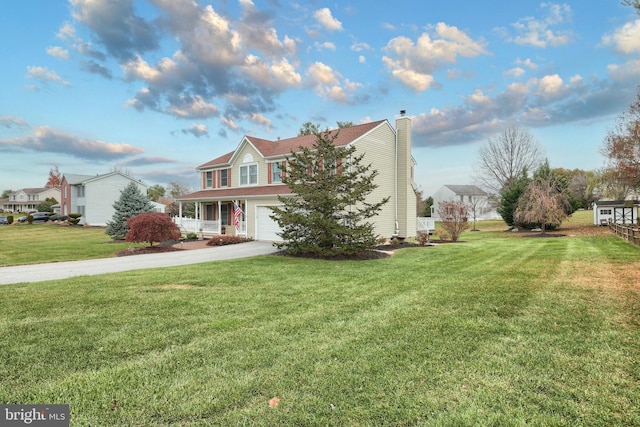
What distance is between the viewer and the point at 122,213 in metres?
25.5

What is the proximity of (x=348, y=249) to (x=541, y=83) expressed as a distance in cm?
1813

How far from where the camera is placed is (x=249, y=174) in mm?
25109

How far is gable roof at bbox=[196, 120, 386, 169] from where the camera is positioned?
21.5 meters

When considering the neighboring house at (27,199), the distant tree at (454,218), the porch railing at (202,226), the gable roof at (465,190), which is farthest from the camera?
the neighboring house at (27,199)

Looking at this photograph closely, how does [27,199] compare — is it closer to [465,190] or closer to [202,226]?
[202,226]

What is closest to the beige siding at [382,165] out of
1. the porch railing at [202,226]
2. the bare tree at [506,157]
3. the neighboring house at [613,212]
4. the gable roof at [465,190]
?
the porch railing at [202,226]

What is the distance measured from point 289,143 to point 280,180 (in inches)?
145

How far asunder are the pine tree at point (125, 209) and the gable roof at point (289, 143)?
5.08 m

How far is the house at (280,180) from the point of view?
70.2ft

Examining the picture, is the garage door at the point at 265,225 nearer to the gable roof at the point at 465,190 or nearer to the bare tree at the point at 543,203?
the bare tree at the point at 543,203

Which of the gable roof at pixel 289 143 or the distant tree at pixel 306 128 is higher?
the distant tree at pixel 306 128

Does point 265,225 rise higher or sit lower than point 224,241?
higher

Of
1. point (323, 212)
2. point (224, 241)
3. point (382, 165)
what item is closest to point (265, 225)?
point (224, 241)

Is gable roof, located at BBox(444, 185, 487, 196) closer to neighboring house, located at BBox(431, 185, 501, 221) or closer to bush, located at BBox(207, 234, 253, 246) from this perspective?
neighboring house, located at BBox(431, 185, 501, 221)
